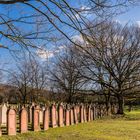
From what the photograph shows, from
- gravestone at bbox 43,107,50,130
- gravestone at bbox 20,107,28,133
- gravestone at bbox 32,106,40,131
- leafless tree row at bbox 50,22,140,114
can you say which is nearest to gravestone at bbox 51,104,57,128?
gravestone at bbox 43,107,50,130

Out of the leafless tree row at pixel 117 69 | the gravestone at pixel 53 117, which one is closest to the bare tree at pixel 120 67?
the leafless tree row at pixel 117 69

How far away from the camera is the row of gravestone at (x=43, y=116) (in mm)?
17000

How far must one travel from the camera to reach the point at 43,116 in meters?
19.6

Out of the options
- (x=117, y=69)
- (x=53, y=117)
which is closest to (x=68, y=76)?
(x=117, y=69)

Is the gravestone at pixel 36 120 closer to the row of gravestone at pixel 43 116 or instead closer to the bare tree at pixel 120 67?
the row of gravestone at pixel 43 116

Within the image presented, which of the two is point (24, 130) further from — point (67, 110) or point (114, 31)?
point (114, 31)

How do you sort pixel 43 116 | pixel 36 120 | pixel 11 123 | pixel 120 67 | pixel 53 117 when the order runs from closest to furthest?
pixel 11 123
pixel 36 120
pixel 43 116
pixel 53 117
pixel 120 67

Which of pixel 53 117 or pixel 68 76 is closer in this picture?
pixel 53 117

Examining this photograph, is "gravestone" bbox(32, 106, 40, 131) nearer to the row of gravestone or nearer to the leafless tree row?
the row of gravestone

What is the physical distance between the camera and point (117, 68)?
135 ft

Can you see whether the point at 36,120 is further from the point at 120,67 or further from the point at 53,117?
the point at 120,67

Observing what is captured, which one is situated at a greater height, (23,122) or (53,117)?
(53,117)

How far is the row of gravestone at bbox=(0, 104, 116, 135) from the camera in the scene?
17.0 meters

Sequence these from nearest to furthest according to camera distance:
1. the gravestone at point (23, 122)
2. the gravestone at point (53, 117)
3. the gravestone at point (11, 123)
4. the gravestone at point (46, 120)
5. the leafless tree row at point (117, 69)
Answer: the gravestone at point (11, 123) → the gravestone at point (23, 122) → the gravestone at point (46, 120) → the gravestone at point (53, 117) → the leafless tree row at point (117, 69)
